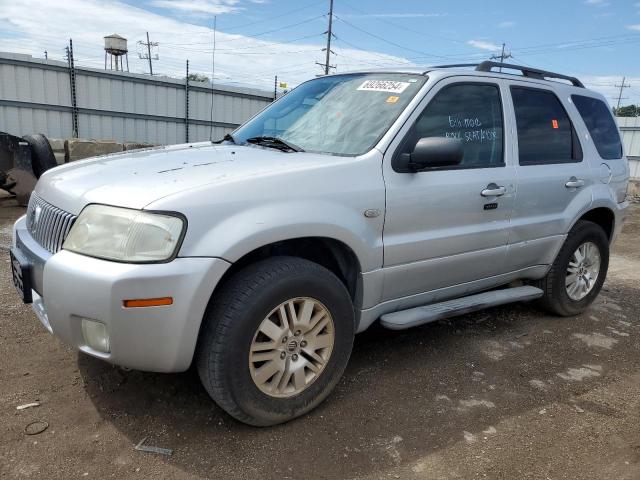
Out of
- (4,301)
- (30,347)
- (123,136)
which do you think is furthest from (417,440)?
(123,136)

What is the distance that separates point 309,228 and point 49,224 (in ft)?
4.36

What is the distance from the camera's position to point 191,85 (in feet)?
48.4

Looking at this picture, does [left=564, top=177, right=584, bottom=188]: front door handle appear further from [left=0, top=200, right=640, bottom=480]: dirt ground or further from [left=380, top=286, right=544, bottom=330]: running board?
[left=0, top=200, right=640, bottom=480]: dirt ground

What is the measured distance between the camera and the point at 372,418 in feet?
9.58

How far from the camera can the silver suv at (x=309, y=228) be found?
7.62 feet

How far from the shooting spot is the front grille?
258 cm

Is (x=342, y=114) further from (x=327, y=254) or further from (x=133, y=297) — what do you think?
(x=133, y=297)

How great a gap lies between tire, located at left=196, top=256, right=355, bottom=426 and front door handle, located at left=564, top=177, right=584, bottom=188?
7.51ft

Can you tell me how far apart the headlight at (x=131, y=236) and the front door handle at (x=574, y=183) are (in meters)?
3.14

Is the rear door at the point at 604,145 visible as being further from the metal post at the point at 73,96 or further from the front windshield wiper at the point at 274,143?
the metal post at the point at 73,96

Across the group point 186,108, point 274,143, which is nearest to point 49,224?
point 274,143

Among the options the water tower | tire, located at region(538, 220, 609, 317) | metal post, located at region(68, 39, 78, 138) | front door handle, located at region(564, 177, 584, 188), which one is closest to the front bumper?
front door handle, located at region(564, 177, 584, 188)

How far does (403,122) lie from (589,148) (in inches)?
85.9

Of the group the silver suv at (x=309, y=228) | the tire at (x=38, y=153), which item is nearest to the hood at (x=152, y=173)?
the silver suv at (x=309, y=228)
